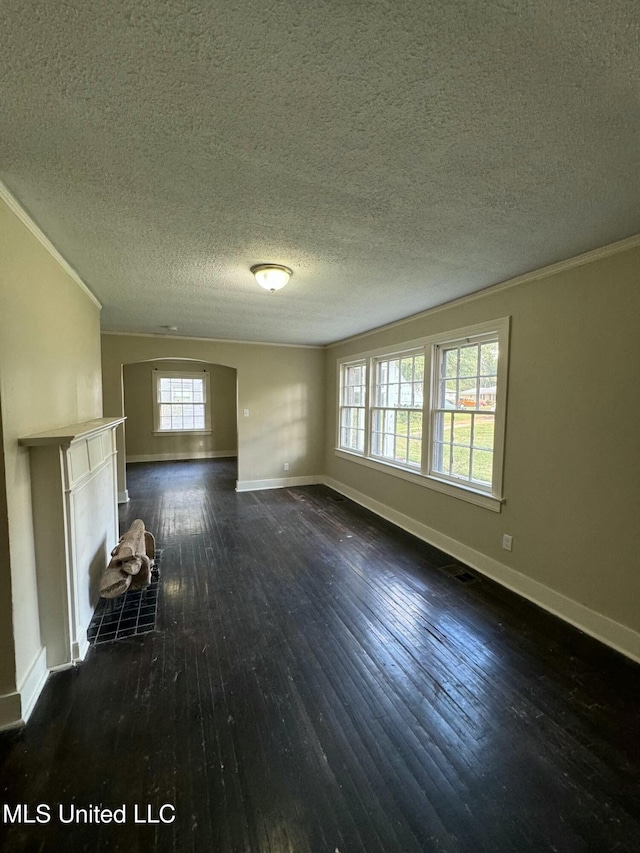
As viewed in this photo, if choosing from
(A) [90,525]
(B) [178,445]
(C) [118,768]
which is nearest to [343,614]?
(C) [118,768]

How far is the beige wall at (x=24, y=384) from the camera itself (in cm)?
157

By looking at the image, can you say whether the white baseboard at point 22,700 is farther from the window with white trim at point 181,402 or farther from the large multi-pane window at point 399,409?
the window with white trim at point 181,402

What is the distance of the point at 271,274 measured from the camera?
96.4 inches

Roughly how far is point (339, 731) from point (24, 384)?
2275mm

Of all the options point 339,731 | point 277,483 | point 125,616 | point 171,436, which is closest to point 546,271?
point 339,731

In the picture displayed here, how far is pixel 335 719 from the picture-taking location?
64.7 inches

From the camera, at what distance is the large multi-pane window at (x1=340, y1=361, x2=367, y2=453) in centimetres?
521

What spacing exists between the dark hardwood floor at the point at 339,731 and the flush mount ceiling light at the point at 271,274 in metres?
2.41

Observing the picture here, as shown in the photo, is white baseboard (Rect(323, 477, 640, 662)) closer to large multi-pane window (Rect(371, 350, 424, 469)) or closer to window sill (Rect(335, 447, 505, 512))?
window sill (Rect(335, 447, 505, 512))

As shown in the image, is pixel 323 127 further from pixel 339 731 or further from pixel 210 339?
pixel 210 339

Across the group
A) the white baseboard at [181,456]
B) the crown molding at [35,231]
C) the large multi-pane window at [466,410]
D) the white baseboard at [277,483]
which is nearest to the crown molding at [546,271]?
the large multi-pane window at [466,410]

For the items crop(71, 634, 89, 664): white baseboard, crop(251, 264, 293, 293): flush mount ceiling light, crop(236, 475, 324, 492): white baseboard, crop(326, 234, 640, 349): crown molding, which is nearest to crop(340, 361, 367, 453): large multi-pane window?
crop(236, 475, 324, 492): white baseboard

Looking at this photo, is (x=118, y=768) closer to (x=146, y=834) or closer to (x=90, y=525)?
(x=146, y=834)

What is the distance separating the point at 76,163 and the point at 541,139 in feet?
6.04
